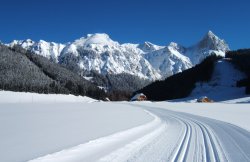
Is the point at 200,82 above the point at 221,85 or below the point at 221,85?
above

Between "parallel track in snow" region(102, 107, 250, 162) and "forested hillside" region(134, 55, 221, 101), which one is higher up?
"forested hillside" region(134, 55, 221, 101)

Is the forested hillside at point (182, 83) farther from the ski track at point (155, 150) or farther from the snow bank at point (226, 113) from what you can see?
the ski track at point (155, 150)

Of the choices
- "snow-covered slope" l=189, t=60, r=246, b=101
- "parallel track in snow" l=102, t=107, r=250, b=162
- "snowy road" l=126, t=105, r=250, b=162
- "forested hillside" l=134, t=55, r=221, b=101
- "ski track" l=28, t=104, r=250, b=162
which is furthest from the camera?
"forested hillside" l=134, t=55, r=221, b=101

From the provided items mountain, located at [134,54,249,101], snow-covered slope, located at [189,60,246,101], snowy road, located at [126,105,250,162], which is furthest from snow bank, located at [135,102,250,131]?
mountain, located at [134,54,249,101]

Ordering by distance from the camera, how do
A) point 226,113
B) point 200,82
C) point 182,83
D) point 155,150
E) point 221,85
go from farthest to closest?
point 182,83
point 200,82
point 221,85
point 226,113
point 155,150

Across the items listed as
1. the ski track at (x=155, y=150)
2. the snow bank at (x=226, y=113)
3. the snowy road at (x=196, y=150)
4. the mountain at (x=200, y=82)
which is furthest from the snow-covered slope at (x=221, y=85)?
the ski track at (x=155, y=150)

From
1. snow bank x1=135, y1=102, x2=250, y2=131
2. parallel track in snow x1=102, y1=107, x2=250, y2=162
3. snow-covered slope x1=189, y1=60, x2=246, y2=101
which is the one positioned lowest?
parallel track in snow x1=102, y1=107, x2=250, y2=162

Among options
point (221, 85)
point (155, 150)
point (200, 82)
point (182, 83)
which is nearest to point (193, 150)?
point (155, 150)

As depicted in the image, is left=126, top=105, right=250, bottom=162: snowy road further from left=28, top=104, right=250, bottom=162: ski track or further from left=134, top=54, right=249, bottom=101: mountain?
left=134, top=54, right=249, bottom=101: mountain

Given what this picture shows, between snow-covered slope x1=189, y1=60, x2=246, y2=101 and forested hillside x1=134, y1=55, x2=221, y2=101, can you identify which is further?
forested hillside x1=134, y1=55, x2=221, y2=101

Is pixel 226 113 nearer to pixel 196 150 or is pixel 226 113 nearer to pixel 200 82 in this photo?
pixel 196 150

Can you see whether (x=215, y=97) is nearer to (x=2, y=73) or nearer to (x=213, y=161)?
(x=2, y=73)

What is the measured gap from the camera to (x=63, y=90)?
7224 inches

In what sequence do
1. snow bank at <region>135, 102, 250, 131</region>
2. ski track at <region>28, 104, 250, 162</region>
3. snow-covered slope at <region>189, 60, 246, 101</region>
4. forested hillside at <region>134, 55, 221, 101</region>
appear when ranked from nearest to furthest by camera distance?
ski track at <region>28, 104, 250, 162</region> → snow bank at <region>135, 102, 250, 131</region> → snow-covered slope at <region>189, 60, 246, 101</region> → forested hillside at <region>134, 55, 221, 101</region>
